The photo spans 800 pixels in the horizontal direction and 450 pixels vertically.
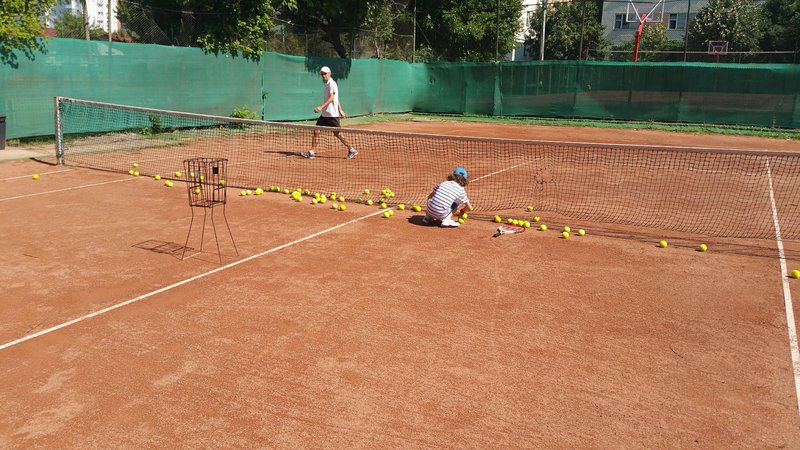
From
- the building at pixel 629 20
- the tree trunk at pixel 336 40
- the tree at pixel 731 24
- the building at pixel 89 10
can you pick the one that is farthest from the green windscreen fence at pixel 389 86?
the building at pixel 629 20

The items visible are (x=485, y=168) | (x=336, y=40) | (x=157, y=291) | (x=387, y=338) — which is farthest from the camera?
(x=336, y=40)

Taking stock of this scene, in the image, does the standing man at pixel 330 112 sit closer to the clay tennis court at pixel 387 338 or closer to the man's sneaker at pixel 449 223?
the man's sneaker at pixel 449 223

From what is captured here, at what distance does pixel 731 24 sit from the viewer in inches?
1875

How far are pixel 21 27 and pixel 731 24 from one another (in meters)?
47.6

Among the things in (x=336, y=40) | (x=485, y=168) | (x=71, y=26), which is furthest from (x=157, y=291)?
(x=336, y=40)

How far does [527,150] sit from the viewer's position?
1847 centimetres

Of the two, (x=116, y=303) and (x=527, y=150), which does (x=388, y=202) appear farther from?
(x=527, y=150)

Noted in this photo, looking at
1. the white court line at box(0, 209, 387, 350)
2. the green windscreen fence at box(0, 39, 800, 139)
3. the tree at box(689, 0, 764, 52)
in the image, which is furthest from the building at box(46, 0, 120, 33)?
the tree at box(689, 0, 764, 52)

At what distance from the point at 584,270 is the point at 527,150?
11464mm

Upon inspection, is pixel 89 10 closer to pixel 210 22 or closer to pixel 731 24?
pixel 210 22

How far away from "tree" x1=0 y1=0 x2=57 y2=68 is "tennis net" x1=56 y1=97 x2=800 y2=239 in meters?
1.71

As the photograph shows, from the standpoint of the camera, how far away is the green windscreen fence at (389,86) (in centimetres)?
1622

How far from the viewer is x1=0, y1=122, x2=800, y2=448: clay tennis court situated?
4152mm

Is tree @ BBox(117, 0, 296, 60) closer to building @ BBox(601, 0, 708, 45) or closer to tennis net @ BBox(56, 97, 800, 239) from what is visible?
tennis net @ BBox(56, 97, 800, 239)
